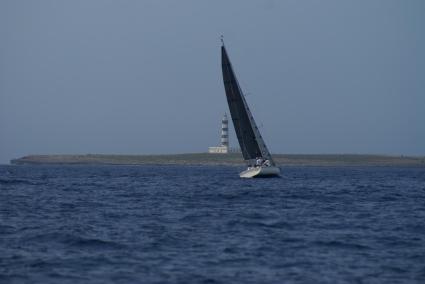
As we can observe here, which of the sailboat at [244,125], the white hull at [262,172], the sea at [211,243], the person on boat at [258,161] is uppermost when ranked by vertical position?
the sailboat at [244,125]

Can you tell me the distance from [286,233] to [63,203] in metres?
20.3

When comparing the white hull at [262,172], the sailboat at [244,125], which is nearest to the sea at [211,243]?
the white hull at [262,172]

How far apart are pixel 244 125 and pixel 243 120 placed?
0.52 metres

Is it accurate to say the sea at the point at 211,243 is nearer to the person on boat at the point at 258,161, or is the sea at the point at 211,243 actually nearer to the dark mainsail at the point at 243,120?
the person on boat at the point at 258,161

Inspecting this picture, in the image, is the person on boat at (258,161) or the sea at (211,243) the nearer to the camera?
the sea at (211,243)

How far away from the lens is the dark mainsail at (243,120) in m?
83.0

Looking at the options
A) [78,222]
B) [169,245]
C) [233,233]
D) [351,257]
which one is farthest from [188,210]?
[351,257]

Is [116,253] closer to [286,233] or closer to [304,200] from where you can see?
[286,233]

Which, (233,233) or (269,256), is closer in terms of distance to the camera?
(269,256)

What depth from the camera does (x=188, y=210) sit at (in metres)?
42.8

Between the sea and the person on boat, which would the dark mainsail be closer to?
the person on boat

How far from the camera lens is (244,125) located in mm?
83375

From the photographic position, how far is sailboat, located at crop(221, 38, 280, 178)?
82875 millimetres

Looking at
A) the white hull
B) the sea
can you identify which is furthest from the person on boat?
the sea
